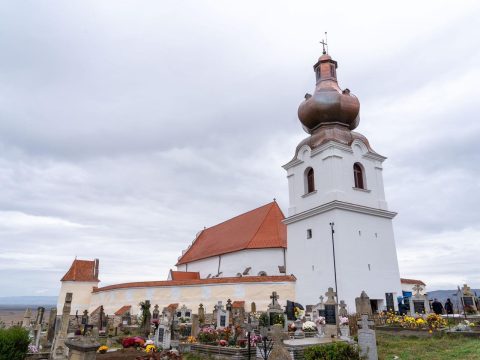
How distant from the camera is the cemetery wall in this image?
854 inches

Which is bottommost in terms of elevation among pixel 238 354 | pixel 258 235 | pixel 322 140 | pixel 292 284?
pixel 238 354

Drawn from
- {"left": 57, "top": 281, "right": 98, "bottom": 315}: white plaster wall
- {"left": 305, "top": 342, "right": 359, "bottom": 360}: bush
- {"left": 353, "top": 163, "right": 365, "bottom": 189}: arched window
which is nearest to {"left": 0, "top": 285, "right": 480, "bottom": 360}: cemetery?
{"left": 305, "top": 342, "right": 359, "bottom": 360}: bush

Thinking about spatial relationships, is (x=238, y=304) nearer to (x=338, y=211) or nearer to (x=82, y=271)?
(x=338, y=211)

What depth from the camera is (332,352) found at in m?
6.91

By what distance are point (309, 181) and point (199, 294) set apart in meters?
9.32

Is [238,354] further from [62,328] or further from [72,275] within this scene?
[72,275]

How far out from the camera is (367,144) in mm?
23078

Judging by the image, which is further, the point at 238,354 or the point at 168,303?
the point at 168,303

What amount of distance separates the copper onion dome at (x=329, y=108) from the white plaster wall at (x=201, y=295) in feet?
31.5

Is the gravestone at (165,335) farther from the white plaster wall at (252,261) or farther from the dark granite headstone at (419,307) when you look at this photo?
the white plaster wall at (252,261)

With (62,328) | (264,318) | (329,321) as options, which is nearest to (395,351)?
(329,321)

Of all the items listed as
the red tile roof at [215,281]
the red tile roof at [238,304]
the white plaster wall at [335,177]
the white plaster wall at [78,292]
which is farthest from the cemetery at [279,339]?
the white plaster wall at [78,292]

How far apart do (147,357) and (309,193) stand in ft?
49.3

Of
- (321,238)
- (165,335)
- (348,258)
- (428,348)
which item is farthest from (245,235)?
(428,348)
